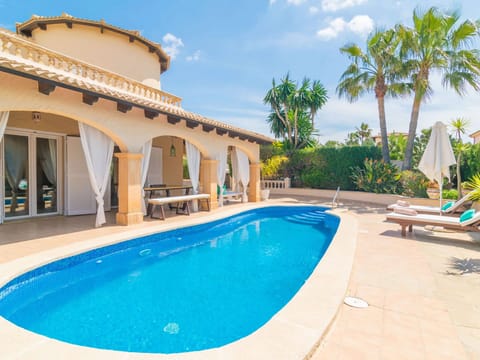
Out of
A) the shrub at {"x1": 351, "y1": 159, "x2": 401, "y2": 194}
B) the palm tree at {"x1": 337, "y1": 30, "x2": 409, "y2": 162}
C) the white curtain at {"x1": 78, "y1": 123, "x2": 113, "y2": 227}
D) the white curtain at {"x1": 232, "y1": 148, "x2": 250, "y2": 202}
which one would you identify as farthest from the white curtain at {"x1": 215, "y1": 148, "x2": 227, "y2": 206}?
the palm tree at {"x1": 337, "y1": 30, "x2": 409, "y2": 162}

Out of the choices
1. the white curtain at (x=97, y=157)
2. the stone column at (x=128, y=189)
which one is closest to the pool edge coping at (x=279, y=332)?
the white curtain at (x=97, y=157)

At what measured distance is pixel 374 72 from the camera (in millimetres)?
16594

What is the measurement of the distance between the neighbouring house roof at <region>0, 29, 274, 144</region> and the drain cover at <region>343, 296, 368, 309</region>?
7.56m

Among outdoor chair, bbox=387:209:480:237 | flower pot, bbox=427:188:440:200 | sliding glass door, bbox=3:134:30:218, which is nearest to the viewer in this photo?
outdoor chair, bbox=387:209:480:237

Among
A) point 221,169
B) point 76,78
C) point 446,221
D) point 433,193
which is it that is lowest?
point 446,221

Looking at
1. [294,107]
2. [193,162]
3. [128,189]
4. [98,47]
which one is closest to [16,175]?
[128,189]

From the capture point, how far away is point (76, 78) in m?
7.54

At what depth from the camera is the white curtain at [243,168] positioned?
50.3 ft

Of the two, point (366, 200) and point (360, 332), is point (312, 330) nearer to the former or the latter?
point (360, 332)

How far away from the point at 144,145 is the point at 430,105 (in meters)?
16.5

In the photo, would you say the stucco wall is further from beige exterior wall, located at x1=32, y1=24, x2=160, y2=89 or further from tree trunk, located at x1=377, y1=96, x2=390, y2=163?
tree trunk, located at x1=377, y1=96, x2=390, y2=163

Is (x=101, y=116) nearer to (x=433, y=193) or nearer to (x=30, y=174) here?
(x=30, y=174)

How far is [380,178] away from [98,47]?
1752cm

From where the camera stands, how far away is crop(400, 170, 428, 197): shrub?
1442 centimetres
